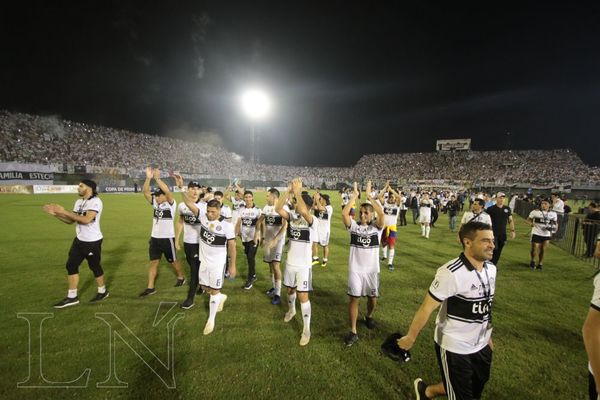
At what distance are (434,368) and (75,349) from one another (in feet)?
17.8

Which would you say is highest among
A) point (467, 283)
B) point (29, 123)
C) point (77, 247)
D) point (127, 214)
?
point (29, 123)

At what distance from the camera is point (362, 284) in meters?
4.52

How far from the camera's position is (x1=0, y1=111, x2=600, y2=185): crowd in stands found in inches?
1517

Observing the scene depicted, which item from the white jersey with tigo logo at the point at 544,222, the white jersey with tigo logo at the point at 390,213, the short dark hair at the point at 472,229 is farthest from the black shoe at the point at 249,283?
the white jersey with tigo logo at the point at 544,222

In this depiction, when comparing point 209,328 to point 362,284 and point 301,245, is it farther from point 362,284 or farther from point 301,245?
Result: point 362,284

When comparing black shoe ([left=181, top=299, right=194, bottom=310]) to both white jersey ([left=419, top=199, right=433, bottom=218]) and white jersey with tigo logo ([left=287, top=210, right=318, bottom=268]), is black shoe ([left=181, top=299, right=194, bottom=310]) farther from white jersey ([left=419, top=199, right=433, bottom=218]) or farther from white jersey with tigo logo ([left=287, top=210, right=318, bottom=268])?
white jersey ([left=419, top=199, right=433, bottom=218])

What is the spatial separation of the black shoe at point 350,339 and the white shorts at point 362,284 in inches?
27.1

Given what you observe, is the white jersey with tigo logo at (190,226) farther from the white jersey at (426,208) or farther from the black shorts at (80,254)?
the white jersey at (426,208)

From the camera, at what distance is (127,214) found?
18.5 meters

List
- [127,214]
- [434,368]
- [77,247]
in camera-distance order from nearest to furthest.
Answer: [434,368] → [77,247] → [127,214]

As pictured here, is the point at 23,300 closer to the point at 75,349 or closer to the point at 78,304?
the point at 78,304

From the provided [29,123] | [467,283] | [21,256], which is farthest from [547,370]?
[29,123]

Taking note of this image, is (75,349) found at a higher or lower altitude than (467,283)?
lower

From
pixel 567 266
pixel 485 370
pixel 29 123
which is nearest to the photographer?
pixel 485 370
